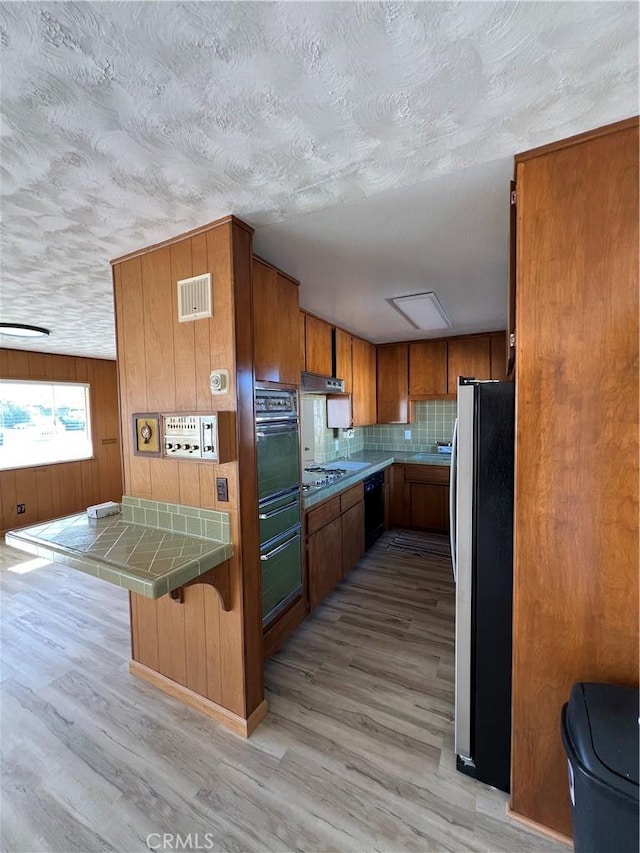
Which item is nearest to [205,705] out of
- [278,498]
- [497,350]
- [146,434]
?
[278,498]

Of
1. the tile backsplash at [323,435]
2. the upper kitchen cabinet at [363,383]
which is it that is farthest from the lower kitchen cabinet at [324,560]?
the upper kitchen cabinet at [363,383]

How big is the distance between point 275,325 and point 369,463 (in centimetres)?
220

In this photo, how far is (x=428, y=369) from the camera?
173 inches

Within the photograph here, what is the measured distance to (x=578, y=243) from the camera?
3.74 feet

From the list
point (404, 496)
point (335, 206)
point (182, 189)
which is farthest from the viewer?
point (404, 496)

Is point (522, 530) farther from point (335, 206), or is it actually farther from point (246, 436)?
point (335, 206)

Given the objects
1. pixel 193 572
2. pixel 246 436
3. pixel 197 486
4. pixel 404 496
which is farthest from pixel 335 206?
pixel 404 496

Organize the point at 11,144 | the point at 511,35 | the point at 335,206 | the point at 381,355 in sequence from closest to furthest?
the point at 511,35 → the point at 11,144 → the point at 335,206 → the point at 381,355

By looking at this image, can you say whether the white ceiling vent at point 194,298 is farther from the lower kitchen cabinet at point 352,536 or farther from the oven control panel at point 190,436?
the lower kitchen cabinet at point 352,536

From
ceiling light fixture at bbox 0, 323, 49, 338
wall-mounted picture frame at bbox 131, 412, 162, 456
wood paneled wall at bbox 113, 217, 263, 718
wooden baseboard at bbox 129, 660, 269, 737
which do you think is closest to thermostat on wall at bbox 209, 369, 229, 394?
wood paneled wall at bbox 113, 217, 263, 718

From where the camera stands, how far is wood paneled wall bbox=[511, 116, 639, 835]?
1.10m

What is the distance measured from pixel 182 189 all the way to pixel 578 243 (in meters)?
1.47

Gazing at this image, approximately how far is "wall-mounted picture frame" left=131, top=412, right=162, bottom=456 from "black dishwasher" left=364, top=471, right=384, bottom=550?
88.3 inches

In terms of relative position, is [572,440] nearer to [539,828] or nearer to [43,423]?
[539,828]
